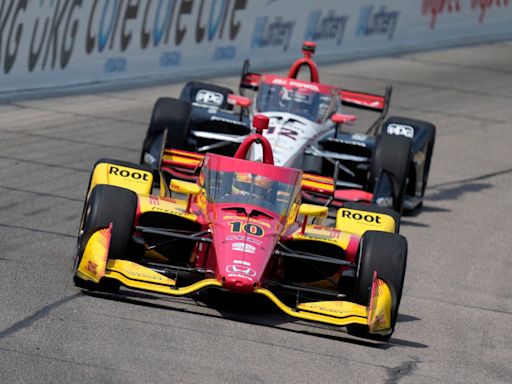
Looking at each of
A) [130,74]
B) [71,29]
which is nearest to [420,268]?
[71,29]

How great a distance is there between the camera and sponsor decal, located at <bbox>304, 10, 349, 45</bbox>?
77.8 feet

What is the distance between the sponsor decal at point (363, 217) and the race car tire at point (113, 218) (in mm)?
1962

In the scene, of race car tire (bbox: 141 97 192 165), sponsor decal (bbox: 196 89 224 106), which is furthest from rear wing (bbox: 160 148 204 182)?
sponsor decal (bbox: 196 89 224 106)

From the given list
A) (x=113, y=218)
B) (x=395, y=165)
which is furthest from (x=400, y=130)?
(x=113, y=218)

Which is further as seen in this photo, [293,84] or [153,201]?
[293,84]

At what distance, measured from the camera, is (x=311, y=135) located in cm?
1380

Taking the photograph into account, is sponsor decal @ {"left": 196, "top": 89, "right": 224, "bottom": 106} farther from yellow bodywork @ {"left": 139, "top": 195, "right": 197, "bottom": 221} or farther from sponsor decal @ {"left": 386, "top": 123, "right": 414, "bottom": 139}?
yellow bodywork @ {"left": 139, "top": 195, "right": 197, "bottom": 221}

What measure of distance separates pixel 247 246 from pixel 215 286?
18.8 inches

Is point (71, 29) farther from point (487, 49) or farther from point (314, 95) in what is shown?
point (487, 49)

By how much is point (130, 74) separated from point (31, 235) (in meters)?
9.33

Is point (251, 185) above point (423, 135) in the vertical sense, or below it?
above

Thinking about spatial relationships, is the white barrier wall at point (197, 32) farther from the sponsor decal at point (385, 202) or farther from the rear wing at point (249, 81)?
the sponsor decal at point (385, 202)

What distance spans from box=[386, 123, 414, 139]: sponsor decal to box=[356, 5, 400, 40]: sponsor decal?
10.6 meters

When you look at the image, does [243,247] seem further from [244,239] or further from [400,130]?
[400,130]
